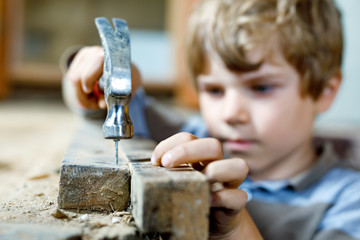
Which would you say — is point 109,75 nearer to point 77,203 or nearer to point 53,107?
point 77,203

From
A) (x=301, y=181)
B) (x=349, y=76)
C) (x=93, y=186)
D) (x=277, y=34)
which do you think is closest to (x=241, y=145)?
(x=301, y=181)

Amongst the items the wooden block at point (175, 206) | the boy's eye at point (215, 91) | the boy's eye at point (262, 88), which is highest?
the boy's eye at point (262, 88)

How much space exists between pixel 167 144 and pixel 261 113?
584mm

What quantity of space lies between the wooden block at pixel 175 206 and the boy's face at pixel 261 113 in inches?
24.8

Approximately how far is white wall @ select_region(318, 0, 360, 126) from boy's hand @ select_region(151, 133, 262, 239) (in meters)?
2.23

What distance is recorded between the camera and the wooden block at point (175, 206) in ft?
1.13

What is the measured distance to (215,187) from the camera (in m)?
0.49

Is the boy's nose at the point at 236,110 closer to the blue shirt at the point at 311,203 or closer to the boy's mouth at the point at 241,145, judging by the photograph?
the boy's mouth at the point at 241,145

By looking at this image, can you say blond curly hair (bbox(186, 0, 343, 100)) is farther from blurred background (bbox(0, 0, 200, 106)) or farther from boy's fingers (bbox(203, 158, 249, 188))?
blurred background (bbox(0, 0, 200, 106))

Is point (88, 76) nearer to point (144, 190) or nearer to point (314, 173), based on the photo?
point (144, 190)

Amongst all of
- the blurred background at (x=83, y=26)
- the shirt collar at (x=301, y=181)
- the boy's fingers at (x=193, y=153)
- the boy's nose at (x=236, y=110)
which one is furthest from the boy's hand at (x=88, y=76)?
the blurred background at (x=83, y=26)

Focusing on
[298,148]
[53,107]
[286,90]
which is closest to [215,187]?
[286,90]

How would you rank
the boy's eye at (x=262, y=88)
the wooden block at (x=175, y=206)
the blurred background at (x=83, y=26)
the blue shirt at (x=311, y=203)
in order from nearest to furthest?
the wooden block at (x=175, y=206) → the blue shirt at (x=311, y=203) → the boy's eye at (x=262, y=88) → the blurred background at (x=83, y=26)

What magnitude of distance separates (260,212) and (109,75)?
659mm
